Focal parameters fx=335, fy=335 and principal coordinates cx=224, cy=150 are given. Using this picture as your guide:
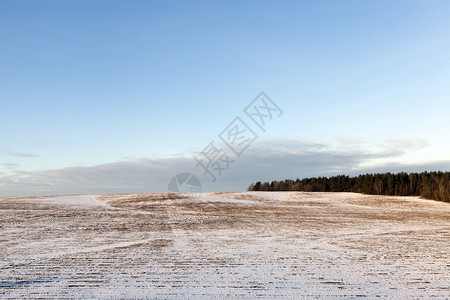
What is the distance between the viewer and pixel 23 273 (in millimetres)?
10859

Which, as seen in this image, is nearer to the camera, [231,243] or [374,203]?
[231,243]

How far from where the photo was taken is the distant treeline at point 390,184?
64625mm

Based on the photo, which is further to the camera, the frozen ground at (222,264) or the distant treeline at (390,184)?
the distant treeline at (390,184)

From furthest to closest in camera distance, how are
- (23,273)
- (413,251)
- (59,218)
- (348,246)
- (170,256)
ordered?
1. (59,218)
2. (348,246)
3. (413,251)
4. (170,256)
5. (23,273)

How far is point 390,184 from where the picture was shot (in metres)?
89.5

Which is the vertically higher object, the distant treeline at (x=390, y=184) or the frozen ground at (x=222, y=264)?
the distant treeline at (x=390, y=184)

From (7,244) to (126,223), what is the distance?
9.88 metres

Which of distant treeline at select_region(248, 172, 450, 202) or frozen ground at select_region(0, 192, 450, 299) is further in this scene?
distant treeline at select_region(248, 172, 450, 202)

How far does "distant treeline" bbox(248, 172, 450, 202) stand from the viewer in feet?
212

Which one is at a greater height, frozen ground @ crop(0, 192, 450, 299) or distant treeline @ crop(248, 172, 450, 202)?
distant treeline @ crop(248, 172, 450, 202)

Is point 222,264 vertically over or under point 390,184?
under

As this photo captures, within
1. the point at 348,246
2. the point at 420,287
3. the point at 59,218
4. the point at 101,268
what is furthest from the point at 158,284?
the point at 59,218

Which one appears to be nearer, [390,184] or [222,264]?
[222,264]

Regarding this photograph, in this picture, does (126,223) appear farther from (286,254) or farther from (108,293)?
(108,293)
